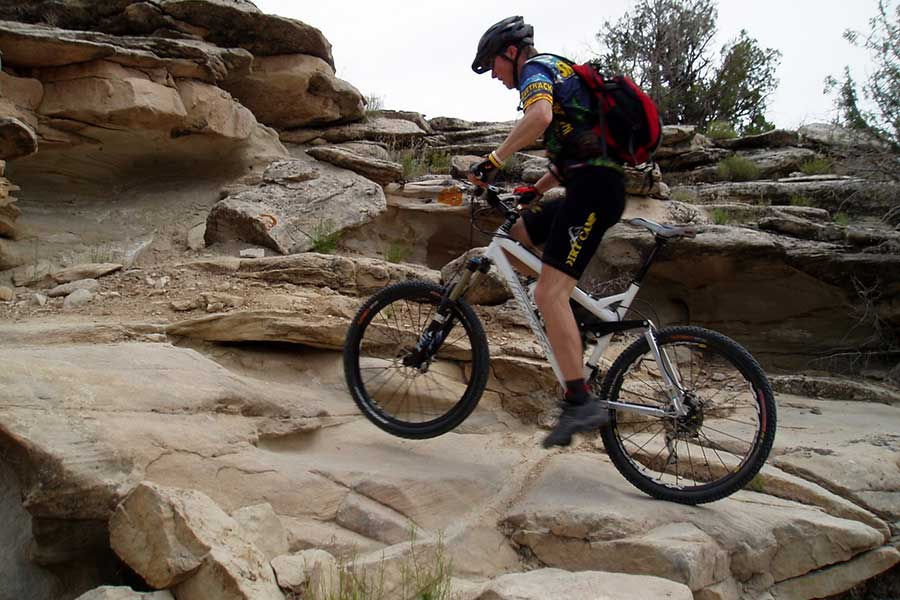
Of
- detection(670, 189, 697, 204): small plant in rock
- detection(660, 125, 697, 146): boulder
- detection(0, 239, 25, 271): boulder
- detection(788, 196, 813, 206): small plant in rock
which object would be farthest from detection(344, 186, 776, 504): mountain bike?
detection(660, 125, 697, 146): boulder

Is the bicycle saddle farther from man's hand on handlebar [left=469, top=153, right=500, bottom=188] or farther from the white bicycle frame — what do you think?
man's hand on handlebar [left=469, top=153, right=500, bottom=188]

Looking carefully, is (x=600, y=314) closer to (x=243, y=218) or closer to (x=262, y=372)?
(x=262, y=372)

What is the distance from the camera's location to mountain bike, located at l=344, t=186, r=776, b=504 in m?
3.44

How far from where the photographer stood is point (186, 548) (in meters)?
2.34

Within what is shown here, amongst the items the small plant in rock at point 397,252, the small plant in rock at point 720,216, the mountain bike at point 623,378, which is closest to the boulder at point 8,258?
the small plant in rock at point 397,252

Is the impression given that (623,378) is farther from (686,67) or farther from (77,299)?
(686,67)

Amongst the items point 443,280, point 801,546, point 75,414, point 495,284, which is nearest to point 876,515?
point 801,546

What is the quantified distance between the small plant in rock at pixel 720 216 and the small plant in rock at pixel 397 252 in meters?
3.59

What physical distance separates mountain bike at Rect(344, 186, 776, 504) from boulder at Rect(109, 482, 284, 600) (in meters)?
1.49

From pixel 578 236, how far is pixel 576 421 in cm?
93

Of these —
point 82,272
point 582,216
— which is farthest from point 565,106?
point 82,272

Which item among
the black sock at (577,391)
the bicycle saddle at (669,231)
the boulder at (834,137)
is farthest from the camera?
the boulder at (834,137)

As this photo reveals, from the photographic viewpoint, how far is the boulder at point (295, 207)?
21.3ft

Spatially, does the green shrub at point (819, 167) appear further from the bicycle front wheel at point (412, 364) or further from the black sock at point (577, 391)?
the black sock at point (577, 391)
